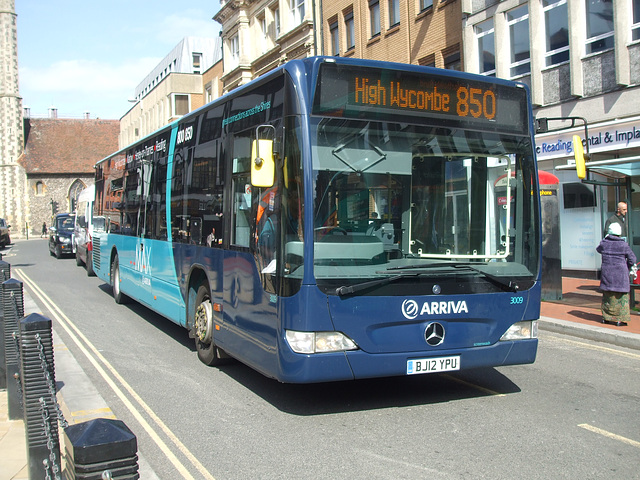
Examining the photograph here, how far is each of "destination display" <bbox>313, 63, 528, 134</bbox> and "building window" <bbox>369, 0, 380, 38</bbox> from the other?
21.2 m

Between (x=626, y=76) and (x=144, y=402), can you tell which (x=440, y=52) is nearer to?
(x=626, y=76)

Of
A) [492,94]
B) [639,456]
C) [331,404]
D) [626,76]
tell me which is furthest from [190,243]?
[626,76]

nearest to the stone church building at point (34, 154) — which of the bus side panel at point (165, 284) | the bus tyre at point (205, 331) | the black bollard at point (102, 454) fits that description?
the bus side panel at point (165, 284)

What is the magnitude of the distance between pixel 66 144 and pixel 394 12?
65.3 metres

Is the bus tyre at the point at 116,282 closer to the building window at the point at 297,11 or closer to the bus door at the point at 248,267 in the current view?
the bus door at the point at 248,267

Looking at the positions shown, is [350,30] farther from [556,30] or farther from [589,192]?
[589,192]

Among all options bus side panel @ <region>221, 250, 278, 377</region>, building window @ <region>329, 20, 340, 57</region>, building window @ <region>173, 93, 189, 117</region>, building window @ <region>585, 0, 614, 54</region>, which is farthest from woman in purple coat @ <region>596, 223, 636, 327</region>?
building window @ <region>173, 93, 189, 117</region>

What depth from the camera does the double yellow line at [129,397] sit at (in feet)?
15.6

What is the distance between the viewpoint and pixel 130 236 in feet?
40.0

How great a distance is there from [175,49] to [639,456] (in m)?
71.8

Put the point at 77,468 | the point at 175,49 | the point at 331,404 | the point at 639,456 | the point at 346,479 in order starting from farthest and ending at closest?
the point at 175,49
the point at 331,404
the point at 639,456
the point at 346,479
the point at 77,468

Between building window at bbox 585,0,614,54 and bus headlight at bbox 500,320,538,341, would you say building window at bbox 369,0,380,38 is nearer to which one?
building window at bbox 585,0,614,54

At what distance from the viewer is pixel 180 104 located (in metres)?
53.3

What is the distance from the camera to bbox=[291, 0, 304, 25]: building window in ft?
105
